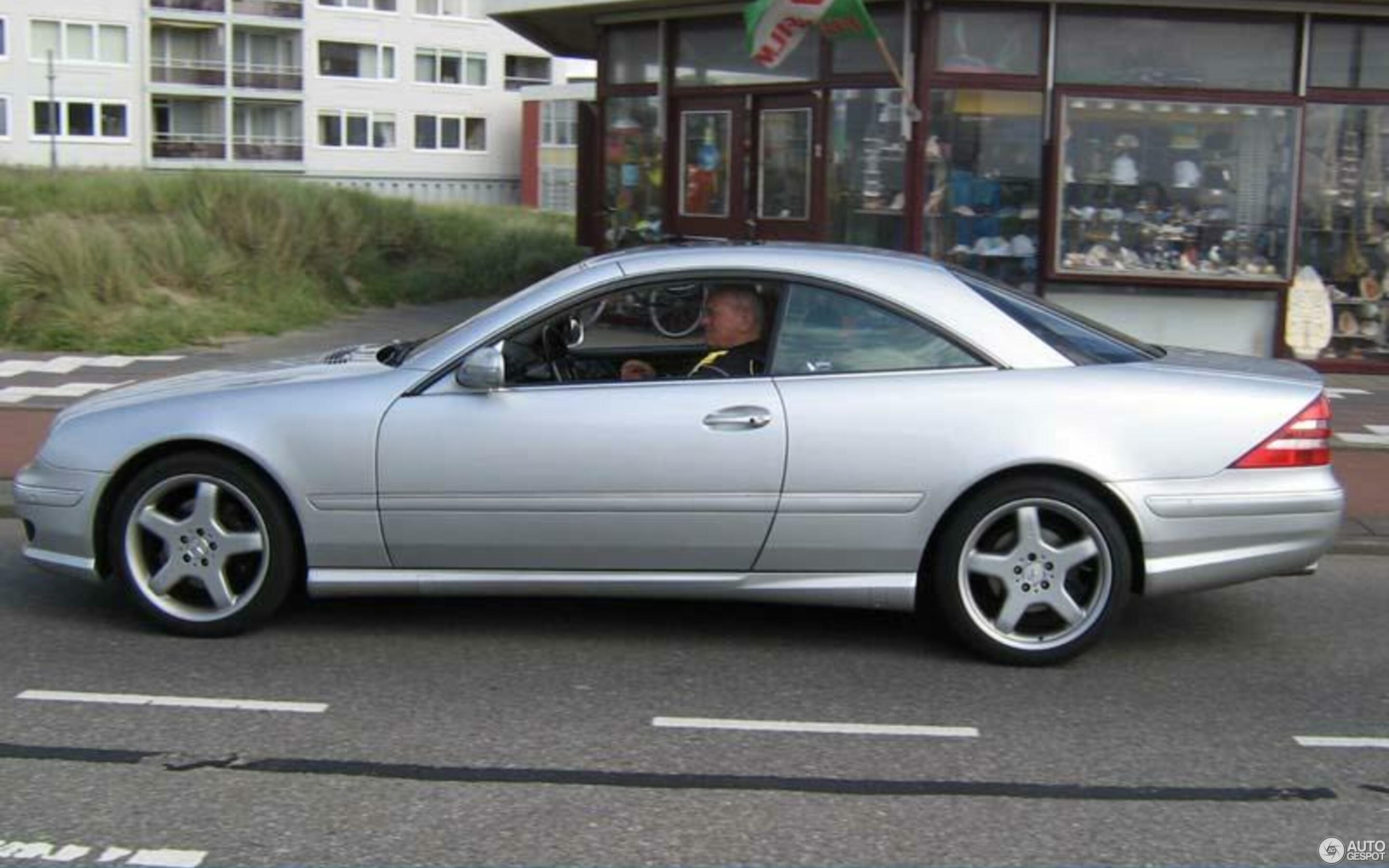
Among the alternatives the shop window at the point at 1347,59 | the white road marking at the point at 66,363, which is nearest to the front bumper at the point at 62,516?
the white road marking at the point at 66,363

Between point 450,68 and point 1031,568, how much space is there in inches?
2492

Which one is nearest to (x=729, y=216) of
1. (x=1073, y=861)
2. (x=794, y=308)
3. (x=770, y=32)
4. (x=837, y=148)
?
(x=837, y=148)

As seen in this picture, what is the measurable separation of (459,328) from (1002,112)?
8.45 metres

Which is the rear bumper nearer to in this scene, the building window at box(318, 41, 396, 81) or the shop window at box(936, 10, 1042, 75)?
the shop window at box(936, 10, 1042, 75)

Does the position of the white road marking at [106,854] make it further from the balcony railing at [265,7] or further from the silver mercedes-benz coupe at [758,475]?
the balcony railing at [265,7]

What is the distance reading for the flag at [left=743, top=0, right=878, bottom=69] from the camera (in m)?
12.3

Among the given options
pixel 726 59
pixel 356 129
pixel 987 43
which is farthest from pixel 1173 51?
pixel 356 129

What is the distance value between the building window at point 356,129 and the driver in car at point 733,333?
60.2 meters

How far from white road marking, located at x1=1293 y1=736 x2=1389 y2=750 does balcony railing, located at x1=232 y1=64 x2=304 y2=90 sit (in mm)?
61952

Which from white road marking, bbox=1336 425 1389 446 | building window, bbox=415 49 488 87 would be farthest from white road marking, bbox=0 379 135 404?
building window, bbox=415 49 488 87

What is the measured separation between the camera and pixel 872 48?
13688 millimetres

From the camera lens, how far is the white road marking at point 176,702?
5203 millimetres

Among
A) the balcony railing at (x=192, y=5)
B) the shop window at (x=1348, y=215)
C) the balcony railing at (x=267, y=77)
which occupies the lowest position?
the shop window at (x=1348, y=215)

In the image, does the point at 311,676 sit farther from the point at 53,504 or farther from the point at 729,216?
the point at 729,216
